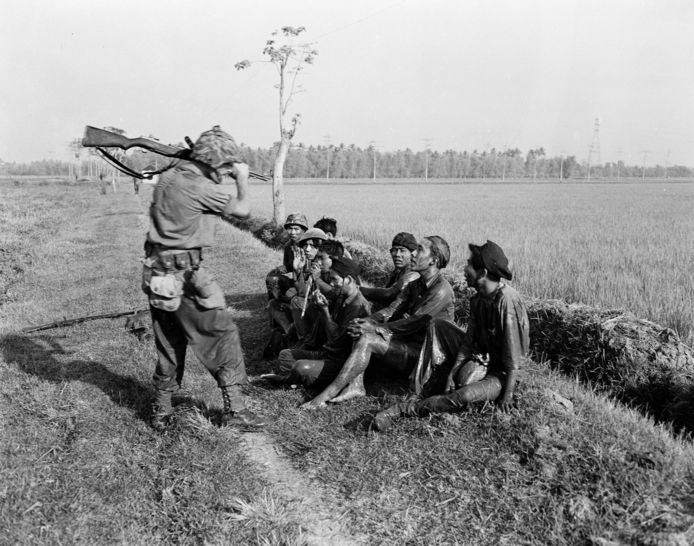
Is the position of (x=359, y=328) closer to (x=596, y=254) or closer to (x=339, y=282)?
(x=339, y=282)

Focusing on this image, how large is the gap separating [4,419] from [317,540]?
9.41ft

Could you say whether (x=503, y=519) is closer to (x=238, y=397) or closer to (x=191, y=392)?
(x=238, y=397)

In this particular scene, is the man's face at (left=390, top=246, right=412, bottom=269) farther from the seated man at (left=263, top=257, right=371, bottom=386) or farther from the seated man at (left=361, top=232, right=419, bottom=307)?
the seated man at (left=263, top=257, right=371, bottom=386)

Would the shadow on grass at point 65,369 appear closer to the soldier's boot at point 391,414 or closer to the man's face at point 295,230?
the soldier's boot at point 391,414

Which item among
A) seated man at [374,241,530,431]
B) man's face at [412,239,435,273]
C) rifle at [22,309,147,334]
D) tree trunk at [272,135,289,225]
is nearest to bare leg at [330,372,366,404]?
seated man at [374,241,530,431]

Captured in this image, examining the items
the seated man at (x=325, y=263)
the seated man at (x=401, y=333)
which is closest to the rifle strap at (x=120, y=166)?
the seated man at (x=325, y=263)

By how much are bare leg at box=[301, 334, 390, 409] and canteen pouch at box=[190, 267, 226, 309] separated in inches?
47.5

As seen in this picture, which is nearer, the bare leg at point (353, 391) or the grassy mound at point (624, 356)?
the grassy mound at point (624, 356)

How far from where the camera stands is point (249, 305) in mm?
8617

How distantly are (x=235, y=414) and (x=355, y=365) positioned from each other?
1.09 metres

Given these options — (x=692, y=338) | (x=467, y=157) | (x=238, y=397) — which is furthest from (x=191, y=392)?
(x=467, y=157)

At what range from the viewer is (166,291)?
397cm

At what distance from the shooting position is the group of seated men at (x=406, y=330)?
4102 mm

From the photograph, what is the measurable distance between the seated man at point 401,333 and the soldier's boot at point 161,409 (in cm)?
106
